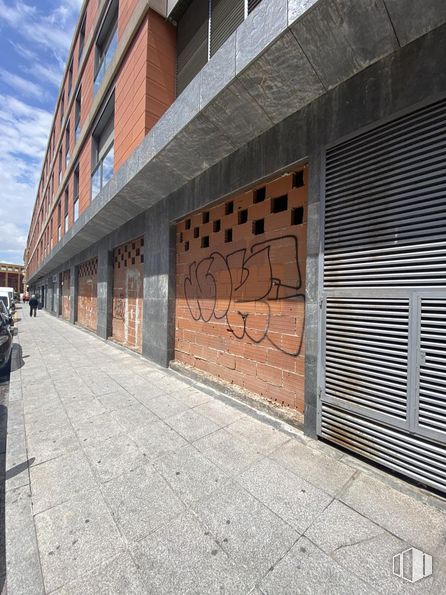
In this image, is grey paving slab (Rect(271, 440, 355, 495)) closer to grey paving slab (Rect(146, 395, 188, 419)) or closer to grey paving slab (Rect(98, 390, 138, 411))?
grey paving slab (Rect(146, 395, 188, 419))

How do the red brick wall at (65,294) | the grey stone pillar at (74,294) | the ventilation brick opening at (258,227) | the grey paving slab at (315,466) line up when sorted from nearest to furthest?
the grey paving slab at (315,466) < the ventilation brick opening at (258,227) < the grey stone pillar at (74,294) < the red brick wall at (65,294)

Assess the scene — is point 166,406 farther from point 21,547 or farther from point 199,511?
point 21,547

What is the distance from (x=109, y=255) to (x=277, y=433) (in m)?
8.36

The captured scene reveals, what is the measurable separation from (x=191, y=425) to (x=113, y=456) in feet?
3.33

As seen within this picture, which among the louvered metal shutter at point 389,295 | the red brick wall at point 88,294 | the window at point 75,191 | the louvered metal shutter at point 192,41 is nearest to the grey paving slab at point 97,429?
the louvered metal shutter at point 389,295

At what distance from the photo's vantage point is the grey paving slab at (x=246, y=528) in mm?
1743

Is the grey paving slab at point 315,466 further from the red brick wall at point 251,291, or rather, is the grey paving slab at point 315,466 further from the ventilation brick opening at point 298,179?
the ventilation brick opening at point 298,179

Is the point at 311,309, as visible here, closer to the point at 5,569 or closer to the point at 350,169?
the point at 350,169

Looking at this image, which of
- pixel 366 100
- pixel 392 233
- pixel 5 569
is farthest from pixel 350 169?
pixel 5 569

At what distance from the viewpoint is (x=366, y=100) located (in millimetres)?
2688

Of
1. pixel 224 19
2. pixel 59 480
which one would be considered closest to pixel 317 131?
pixel 224 19

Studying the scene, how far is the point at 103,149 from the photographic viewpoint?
9.94 metres

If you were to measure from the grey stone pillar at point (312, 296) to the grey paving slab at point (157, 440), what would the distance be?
1542 millimetres

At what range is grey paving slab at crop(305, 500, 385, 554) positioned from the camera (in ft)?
6.07
